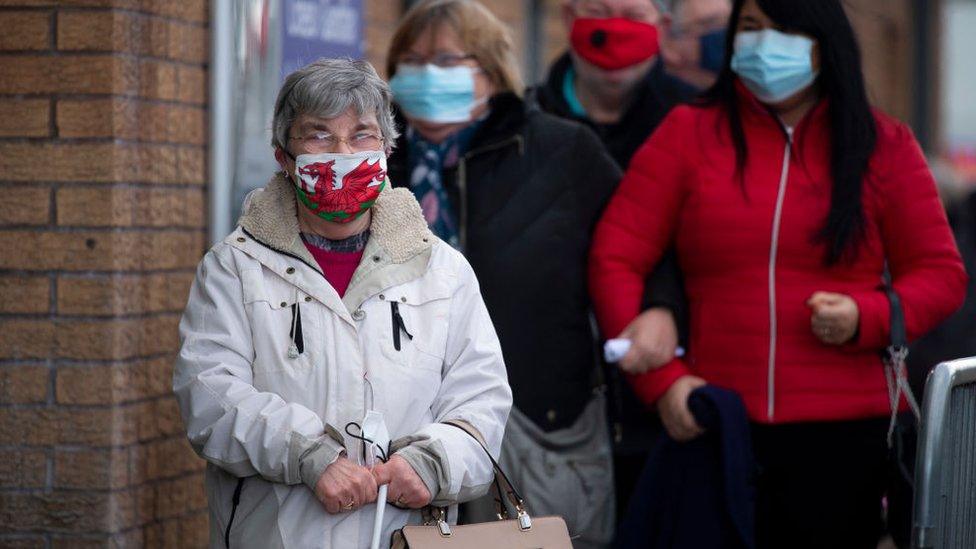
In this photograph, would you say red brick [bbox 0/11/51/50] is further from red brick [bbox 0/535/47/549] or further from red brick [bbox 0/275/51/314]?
red brick [bbox 0/535/47/549]

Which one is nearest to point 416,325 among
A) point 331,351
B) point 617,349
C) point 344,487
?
point 331,351

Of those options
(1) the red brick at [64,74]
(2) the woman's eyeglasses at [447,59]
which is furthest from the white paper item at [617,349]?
(1) the red brick at [64,74]

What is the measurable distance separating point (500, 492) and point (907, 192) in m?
1.66

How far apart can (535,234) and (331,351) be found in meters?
1.27

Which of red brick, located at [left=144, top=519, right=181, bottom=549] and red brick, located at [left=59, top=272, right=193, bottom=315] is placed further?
red brick, located at [left=144, top=519, right=181, bottom=549]

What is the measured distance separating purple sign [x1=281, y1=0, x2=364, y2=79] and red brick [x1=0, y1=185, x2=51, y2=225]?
1.16 meters

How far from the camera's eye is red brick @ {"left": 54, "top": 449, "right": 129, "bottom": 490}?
4492 millimetres

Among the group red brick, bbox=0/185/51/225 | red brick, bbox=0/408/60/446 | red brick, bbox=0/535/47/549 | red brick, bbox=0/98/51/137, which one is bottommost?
red brick, bbox=0/535/47/549

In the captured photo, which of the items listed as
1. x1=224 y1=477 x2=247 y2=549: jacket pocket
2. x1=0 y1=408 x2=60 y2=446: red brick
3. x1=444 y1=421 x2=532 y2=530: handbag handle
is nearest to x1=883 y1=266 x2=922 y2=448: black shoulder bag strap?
x1=444 y1=421 x2=532 y2=530: handbag handle

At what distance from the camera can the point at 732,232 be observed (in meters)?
4.40

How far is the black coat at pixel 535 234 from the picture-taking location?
14.7ft

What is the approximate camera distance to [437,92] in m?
4.56

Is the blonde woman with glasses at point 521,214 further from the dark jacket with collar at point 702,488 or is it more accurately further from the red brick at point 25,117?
the red brick at point 25,117

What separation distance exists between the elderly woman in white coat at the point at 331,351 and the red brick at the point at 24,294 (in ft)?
3.76
